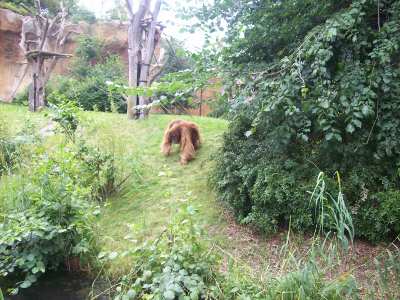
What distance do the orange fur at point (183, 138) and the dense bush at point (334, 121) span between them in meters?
2.04

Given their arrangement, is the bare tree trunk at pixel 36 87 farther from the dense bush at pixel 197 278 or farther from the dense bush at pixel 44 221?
the dense bush at pixel 197 278

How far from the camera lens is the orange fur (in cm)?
Answer: 614

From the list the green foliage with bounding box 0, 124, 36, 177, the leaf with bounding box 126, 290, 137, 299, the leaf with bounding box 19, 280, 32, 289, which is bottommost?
the leaf with bounding box 19, 280, 32, 289

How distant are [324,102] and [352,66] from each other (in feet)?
2.00

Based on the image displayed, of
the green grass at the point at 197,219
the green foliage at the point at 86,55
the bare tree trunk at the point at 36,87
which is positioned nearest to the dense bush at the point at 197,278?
the green grass at the point at 197,219

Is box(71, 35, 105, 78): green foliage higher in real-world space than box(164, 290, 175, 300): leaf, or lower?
higher

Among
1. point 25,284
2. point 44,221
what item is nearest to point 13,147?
point 44,221

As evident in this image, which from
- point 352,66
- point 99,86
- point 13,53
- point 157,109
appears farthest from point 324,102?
point 13,53

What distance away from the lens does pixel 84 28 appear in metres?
17.8

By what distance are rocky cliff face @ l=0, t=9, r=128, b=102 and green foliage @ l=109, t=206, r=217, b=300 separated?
13.1 metres

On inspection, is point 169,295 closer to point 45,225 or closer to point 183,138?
point 45,225

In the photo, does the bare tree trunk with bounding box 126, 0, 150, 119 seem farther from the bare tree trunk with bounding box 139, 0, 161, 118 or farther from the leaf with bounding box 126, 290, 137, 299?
the leaf with bounding box 126, 290, 137, 299

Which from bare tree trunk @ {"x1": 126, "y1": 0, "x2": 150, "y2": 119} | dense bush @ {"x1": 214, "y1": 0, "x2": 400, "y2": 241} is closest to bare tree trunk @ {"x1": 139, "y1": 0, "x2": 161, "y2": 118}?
bare tree trunk @ {"x1": 126, "y1": 0, "x2": 150, "y2": 119}

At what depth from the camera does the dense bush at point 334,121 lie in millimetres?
3258
